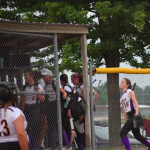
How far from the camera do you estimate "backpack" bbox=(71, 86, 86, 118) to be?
9.03m

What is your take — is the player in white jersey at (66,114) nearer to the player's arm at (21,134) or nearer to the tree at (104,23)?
the player's arm at (21,134)

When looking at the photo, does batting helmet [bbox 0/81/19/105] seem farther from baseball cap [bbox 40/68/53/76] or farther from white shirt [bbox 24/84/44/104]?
baseball cap [bbox 40/68/53/76]

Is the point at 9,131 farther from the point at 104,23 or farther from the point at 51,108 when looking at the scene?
the point at 104,23

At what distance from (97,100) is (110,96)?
36.0 inches

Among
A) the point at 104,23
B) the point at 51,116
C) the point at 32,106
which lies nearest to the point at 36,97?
the point at 32,106

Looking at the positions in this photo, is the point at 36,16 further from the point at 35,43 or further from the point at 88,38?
the point at 35,43

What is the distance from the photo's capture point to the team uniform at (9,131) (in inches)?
169

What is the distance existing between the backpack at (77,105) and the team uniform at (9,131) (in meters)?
4.73

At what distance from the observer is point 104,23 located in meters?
16.7

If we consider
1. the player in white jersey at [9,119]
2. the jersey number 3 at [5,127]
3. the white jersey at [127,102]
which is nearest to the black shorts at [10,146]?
the player in white jersey at [9,119]

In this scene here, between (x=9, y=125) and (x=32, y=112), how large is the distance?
4.39 m

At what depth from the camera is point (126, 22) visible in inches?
607

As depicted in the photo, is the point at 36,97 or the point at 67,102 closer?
the point at 36,97

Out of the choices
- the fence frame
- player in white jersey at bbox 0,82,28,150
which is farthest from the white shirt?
player in white jersey at bbox 0,82,28,150
